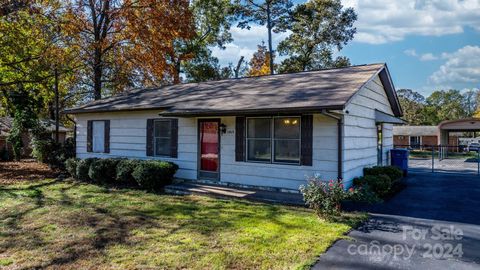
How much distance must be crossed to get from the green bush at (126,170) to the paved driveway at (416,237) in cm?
699

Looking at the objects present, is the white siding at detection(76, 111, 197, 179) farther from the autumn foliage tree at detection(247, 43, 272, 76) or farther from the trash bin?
the autumn foliage tree at detection(247, 43, 272, 76)

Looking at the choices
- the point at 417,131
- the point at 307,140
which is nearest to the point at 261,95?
the point at 307,140

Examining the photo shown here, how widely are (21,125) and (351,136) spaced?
18.8m

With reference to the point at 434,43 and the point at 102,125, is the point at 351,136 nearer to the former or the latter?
the point at 102,125

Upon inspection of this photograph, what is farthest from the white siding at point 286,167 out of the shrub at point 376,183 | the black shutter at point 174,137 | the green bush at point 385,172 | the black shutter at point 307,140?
the green bush at point 385,172

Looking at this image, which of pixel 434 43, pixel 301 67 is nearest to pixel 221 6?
pixel 301 67

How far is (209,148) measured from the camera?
1059cm

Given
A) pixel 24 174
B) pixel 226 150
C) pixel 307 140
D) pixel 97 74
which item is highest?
pixel 97 74

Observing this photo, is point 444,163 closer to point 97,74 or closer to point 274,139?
point 274,139

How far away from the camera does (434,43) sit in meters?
19.0

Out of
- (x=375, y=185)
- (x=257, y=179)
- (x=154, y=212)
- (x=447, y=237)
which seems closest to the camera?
(x=447, y=237)

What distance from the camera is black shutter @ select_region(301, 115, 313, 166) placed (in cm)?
863

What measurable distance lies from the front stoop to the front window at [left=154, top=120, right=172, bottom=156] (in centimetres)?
164

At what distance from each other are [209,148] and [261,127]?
6.42 feet
